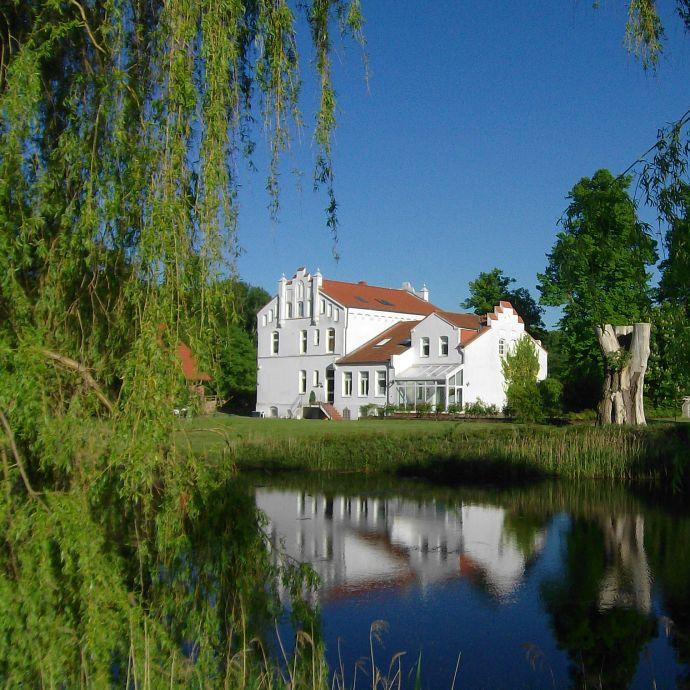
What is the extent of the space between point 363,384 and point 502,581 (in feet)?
107

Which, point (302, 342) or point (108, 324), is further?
point (302, 342)

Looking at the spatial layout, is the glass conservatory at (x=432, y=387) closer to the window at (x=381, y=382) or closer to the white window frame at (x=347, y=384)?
the window at (x=381, y=382)

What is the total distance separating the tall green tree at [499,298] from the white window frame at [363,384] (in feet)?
50.8

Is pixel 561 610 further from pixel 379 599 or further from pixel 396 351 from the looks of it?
pixel 396 351

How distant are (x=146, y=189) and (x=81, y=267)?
618mm

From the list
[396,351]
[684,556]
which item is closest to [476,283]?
[396,351]

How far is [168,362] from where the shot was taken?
15.3ft

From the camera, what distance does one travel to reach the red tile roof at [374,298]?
47250 millimetres

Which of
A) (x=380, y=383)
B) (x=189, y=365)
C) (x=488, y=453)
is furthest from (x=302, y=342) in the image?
(x=189, y=365)

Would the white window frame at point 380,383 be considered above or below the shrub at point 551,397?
above

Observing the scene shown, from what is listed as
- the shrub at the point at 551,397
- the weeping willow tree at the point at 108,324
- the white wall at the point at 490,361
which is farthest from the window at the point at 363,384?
the weeping willow tree at the point at 108,324

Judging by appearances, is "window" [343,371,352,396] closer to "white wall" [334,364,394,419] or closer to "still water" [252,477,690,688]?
"white wall" [334,364,394,419]

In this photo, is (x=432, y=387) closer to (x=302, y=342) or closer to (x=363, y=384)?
(x=363, y=384)

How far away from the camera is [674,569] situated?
41.5ft
